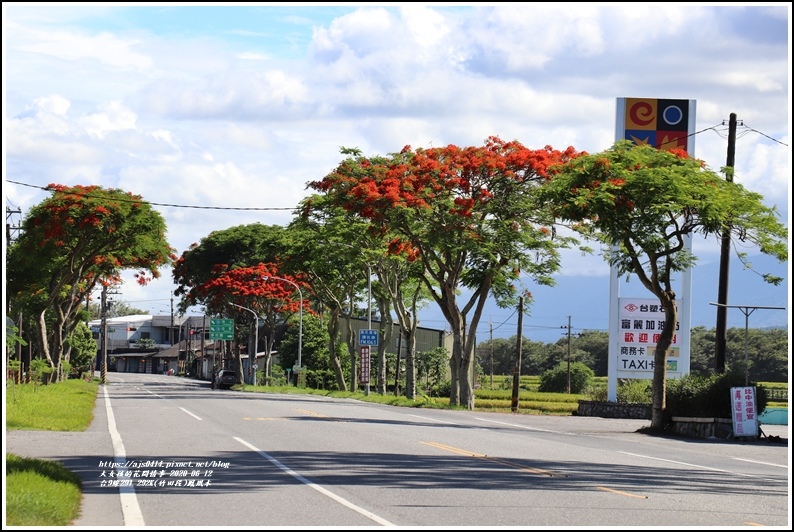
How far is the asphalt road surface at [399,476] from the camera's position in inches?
424

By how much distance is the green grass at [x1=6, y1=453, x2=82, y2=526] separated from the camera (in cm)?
982

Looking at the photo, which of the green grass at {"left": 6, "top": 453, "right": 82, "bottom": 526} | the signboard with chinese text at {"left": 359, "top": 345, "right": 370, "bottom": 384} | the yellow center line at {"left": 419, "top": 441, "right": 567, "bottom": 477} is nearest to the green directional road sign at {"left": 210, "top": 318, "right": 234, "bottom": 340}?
the signboard with chinese text at {"left": 359, "top": 345, "right": 370, "bottom": 384}

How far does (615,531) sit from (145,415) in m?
19.9

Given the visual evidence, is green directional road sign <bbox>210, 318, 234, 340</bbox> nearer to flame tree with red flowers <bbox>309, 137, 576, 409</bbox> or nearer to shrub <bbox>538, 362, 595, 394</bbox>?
shrub <bbox>538, 362, 595, 394</bbox>

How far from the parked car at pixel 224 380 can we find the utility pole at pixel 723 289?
4624 centimetres

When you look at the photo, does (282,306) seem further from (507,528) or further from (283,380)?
(507,528)

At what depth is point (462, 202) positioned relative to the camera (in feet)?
113

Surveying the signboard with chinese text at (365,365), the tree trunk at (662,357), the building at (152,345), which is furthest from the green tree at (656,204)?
the building at (152,345)

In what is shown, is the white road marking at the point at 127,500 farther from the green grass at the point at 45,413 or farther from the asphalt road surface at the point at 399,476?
the green grass at the point at 45,413

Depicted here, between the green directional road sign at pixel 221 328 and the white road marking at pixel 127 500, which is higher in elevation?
the green directional road sign at pixel 221 328

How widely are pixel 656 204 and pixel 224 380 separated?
5101 centimetres

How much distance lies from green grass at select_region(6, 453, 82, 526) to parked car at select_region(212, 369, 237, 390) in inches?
2276

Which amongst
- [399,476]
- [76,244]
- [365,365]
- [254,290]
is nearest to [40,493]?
[399,476]

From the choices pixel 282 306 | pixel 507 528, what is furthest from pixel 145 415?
pixel 282 306
